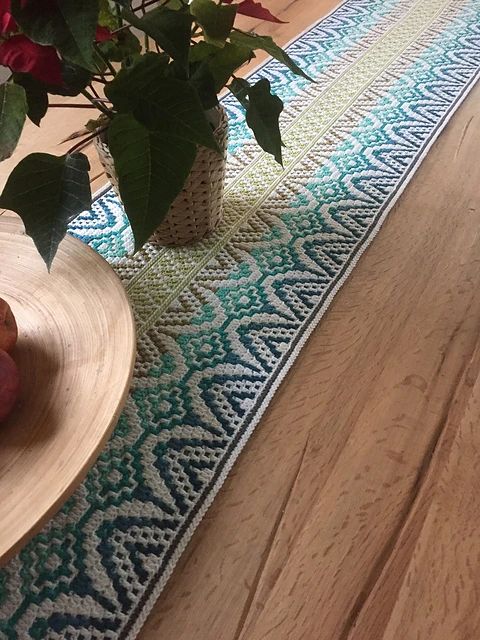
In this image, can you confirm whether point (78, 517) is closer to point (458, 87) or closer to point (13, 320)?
point (13, 320)

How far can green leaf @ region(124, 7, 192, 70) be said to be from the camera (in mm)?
583

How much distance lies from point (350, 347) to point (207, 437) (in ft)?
0.71

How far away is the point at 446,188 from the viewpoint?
1.00 m

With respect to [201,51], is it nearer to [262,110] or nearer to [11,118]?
[262,110]

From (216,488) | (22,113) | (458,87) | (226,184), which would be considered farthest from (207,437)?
(458,87)

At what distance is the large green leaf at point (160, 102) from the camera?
58cm

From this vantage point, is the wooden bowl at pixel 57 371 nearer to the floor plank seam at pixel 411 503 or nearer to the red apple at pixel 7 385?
the red apple at pixel 7 385

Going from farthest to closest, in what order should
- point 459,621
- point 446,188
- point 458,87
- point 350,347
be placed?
point 458,87 → point 446,188 → point 350,347 → point 459,621

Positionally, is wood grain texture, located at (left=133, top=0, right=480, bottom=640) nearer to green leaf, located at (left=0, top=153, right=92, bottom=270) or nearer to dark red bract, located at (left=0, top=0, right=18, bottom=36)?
green leaf, located at (left=0, top=153, right=92, bottom=270)

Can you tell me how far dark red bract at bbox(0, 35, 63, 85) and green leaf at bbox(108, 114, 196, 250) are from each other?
3.0 inches

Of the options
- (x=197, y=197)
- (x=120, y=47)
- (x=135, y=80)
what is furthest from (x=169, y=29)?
(x=197, y=197)

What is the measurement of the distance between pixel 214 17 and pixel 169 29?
12cm

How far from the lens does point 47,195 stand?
603 mm

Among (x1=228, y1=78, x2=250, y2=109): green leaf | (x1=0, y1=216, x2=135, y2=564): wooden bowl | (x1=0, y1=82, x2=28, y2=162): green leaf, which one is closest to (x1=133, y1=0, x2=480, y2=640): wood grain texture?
(x1=0, y1=216, x2=135, y2=564): wooden bowl
